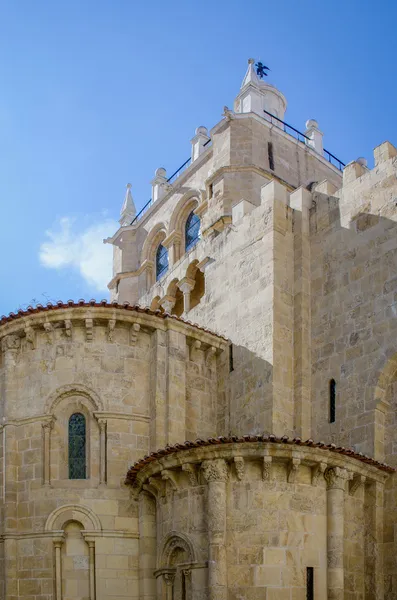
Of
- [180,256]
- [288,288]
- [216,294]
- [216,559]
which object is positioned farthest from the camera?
[180,256]

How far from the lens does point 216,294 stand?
25.3 metres

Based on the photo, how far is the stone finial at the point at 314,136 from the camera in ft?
106

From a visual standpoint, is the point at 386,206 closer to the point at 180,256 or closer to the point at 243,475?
the point at 243,475

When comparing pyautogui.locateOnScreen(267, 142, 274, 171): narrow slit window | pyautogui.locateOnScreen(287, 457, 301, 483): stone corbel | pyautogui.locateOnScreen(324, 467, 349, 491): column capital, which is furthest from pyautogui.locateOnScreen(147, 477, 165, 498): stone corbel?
pyautogui.locateOnScreen(267, 142, 274, 171): narrow slit window

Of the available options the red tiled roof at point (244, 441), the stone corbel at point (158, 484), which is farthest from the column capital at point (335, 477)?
the stone corbel at point (158, 484)

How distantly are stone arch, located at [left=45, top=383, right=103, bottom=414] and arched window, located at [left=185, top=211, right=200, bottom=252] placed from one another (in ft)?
32.8

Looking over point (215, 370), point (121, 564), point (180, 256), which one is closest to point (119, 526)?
point (121, 564)

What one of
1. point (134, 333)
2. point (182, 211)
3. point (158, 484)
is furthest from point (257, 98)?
point (158, 484)

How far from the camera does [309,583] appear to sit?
60.5 ft

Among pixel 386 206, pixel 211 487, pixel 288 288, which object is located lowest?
pixel 211 487

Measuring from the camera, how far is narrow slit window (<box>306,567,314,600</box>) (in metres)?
18.4

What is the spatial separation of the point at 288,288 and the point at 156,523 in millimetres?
6288

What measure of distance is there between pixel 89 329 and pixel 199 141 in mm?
12093

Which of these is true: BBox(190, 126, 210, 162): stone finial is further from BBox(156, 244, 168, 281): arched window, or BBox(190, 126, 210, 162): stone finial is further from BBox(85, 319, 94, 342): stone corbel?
BBox(85, 319, 94, 342): stone corbel
